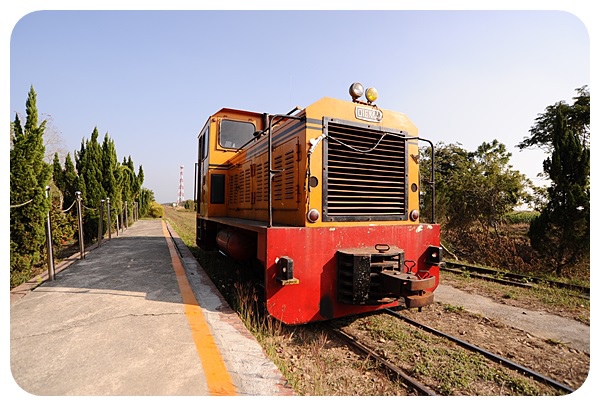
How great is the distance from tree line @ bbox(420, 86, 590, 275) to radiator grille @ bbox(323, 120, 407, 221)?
6.71 metres

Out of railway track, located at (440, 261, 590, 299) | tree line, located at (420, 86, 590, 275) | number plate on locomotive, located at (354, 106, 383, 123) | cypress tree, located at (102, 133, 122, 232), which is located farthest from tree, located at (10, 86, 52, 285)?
tree line, located at (420, 86, 590, 275)

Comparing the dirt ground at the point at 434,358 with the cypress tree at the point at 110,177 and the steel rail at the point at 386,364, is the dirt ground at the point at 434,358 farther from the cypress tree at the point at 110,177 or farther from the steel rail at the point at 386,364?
the cypress tree at the point at 110,177

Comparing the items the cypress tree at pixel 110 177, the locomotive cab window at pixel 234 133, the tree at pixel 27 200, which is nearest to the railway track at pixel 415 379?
the locomotive cab window at pixel 234 133

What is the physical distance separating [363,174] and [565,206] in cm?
745

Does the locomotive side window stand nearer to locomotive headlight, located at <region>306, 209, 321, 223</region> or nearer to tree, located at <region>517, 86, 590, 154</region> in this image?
locomotive headlight, located at <region>306, 209, 321, 223</region>

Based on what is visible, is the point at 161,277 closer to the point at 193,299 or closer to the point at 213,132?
the point at 193,299

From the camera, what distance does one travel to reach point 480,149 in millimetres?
14445

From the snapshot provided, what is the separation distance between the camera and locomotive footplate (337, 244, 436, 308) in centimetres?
321

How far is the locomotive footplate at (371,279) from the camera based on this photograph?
321 centimetres

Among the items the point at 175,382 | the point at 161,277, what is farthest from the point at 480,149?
the point at 175,382

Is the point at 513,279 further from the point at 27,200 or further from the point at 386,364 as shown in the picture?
the point at 27,200

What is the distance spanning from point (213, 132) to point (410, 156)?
437 centimetres

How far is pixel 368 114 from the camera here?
3.83 m

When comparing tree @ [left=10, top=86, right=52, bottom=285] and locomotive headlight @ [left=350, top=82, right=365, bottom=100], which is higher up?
locomotive headlight @ [left=350, top=82, right=365, bottom=100]
